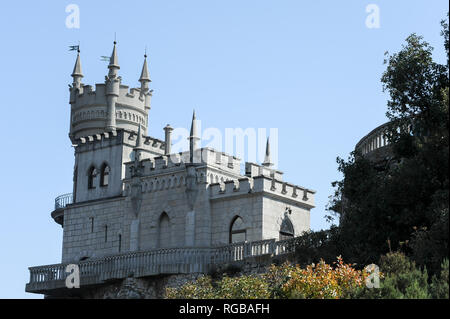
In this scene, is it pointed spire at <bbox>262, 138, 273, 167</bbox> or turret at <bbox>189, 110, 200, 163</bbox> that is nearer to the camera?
turret at <bbox>189, 110, 200, 163</bbox>

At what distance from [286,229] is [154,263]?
658 centimetres

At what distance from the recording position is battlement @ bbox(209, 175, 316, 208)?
4728 centimetres

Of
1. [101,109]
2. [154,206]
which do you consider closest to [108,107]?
[101,109]

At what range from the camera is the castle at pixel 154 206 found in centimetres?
4712

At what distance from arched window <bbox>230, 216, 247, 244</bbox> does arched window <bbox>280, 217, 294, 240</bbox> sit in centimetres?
193

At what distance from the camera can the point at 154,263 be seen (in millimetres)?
46625

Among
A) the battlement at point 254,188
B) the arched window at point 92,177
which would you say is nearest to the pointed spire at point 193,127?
the battlement at point 254,188

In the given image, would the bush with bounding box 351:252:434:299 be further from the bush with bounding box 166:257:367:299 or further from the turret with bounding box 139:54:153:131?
the turret with bounding box 139:54:153:131

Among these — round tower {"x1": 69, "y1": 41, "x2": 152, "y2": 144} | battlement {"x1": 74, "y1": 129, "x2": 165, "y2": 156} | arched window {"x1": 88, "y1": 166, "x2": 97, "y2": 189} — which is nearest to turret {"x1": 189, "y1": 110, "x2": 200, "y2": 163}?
battlement {"x1": 74, "y1": 129, "x2": 165, "y2": 156}

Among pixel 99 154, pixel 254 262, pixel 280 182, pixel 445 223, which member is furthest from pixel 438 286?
pixel 99 154

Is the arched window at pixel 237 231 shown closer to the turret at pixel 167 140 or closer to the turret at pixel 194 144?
the turret at pixel 194 144
